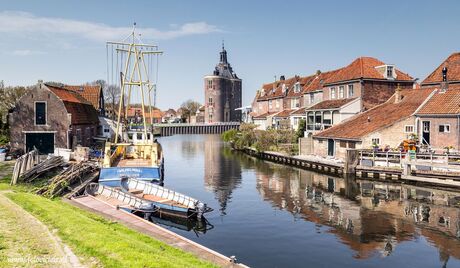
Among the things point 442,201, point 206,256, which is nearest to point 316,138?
point 442,201

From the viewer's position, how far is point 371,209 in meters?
25.8

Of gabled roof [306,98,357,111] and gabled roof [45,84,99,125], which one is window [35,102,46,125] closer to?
gabled roof [45,84,99,125]

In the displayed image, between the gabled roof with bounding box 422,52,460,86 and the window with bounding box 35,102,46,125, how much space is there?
4233 cm

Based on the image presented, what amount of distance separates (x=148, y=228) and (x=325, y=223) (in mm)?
10205

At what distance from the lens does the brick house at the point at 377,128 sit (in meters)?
41.1

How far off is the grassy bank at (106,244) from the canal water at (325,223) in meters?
4.12

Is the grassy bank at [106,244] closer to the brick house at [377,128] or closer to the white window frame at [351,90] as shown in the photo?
the brick house at [377,128]

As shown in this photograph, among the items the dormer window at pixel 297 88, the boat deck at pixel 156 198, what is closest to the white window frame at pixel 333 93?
the dormer window at pixel 297 88

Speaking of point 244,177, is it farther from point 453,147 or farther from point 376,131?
point 453,147

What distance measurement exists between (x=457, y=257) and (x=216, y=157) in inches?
1714

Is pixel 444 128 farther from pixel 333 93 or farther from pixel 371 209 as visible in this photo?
pixel 333 93

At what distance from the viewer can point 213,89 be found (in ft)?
479

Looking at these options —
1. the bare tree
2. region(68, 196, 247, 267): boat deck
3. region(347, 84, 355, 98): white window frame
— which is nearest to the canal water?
region(68, 196, 247, 267): boat deck

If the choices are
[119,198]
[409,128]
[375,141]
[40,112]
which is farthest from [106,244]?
[409,128]
